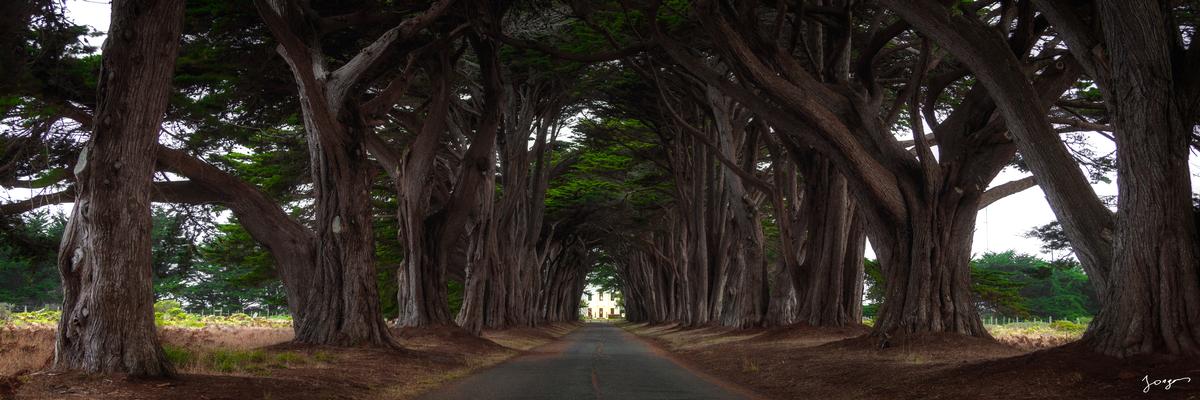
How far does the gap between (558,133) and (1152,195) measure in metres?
25.4

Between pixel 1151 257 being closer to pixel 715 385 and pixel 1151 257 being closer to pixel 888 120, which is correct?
pixel 715 385

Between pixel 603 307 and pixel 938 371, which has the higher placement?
pixel 603 307

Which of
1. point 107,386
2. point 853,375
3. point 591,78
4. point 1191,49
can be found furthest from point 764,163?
point 107,386

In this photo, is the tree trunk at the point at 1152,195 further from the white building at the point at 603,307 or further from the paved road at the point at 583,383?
the white building at the point at 603,307

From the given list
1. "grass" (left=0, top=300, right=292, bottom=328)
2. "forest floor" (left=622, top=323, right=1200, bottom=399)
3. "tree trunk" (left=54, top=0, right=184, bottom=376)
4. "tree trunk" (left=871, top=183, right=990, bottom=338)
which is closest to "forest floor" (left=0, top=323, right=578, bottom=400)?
"tree trunk" (left=54, top=0, right=184, bottom=376)

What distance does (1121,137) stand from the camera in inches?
324

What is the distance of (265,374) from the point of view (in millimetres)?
10438

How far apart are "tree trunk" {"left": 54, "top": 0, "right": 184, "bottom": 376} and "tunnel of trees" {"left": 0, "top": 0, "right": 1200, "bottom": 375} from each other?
0.02 m

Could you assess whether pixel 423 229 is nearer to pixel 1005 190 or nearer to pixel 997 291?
pixel 1005 190

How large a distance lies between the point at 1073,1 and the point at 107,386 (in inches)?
386

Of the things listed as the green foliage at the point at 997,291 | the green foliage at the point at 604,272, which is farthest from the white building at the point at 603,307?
the green foliage at the point at 997,291

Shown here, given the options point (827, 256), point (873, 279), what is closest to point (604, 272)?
point (873, 279)

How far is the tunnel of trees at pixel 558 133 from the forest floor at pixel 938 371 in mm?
382

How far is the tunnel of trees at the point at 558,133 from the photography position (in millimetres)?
8336
